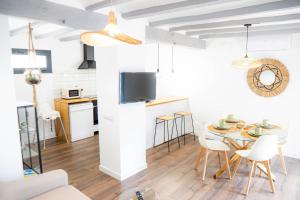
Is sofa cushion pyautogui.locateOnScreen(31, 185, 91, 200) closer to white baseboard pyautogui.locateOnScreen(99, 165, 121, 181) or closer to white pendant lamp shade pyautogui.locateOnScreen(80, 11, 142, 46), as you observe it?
white baseboard pyautogui.locateOnScreen(99, 165, 121, 181)

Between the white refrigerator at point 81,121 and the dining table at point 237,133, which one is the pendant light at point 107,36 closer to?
the dining table at point 237,133

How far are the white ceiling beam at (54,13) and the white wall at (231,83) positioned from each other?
3.06 m

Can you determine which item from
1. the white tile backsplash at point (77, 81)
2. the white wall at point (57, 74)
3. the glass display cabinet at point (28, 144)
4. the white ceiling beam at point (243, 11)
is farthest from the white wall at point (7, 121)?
the white tile backsplash at point (77, 81)

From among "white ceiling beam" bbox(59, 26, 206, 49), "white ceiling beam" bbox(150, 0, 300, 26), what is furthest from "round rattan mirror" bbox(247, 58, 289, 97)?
"white ceiling beam" bbox(150, 0, 300, 26)

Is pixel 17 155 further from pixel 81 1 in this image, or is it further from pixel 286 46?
pixel 286 46

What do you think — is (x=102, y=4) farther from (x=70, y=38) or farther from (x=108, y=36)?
(x=70, y=38)

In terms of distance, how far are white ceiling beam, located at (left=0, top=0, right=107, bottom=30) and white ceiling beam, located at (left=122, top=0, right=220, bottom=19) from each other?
381mm

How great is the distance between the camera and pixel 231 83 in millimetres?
4809

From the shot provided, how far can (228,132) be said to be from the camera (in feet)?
10.7

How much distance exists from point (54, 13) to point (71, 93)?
3.04 m

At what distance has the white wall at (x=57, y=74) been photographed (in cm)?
466

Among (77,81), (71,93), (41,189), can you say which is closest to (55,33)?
(71,93)

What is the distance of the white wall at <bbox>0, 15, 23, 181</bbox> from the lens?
207cm

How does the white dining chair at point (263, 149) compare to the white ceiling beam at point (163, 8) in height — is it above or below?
below
